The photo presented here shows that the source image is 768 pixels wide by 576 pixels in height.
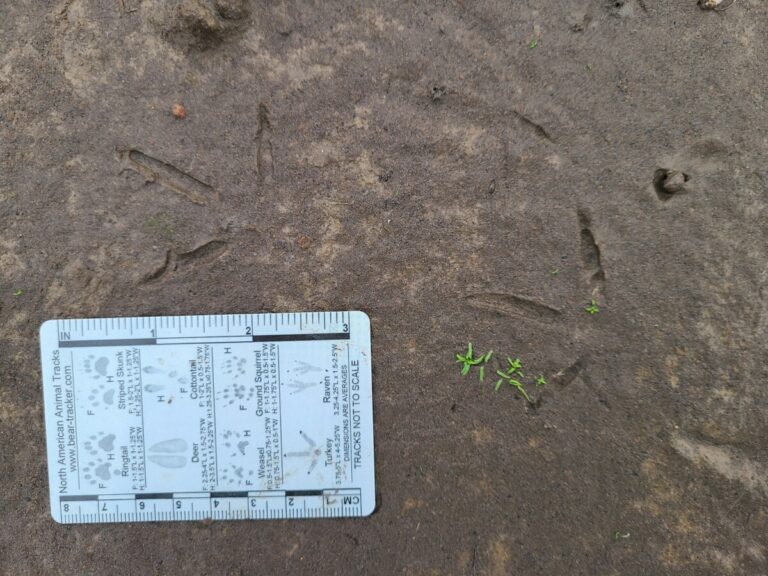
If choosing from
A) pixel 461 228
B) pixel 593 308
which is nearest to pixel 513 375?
pixel 593 308

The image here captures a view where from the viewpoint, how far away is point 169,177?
1.97 m

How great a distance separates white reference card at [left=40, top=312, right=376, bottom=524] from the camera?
1989mm

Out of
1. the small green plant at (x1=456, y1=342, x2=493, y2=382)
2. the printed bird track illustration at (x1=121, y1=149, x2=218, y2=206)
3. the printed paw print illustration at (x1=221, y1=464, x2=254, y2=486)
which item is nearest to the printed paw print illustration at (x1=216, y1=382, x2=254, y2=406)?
the printed paw print illustration at (x1=221, y1=464, x2=254, y2=486)

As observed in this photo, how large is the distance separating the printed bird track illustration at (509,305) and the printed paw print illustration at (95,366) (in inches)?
54.8

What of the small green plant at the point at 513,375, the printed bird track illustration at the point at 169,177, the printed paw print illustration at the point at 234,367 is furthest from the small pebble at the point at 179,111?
the small green plant at the point at 513,375

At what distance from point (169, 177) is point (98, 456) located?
3.60ft

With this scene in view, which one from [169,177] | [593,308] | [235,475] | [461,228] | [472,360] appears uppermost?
[169,177]

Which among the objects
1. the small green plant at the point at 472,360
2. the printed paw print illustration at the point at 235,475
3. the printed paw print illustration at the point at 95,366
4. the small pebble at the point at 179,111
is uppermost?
the small pebble at the point at 179,111

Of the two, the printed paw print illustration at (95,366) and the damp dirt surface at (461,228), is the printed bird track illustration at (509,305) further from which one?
the printed paw print illustration at (95,366)

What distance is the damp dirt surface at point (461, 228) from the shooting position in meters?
1.95

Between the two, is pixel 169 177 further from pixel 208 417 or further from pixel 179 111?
pixel 208 417

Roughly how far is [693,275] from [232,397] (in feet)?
5.84

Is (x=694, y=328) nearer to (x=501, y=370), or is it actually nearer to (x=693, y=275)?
(x=693, y=275)

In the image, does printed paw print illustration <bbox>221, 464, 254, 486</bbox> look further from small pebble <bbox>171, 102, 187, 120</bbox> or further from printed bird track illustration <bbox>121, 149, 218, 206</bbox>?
small pebble <bbox>171, 102, 187, 120</bbox>
